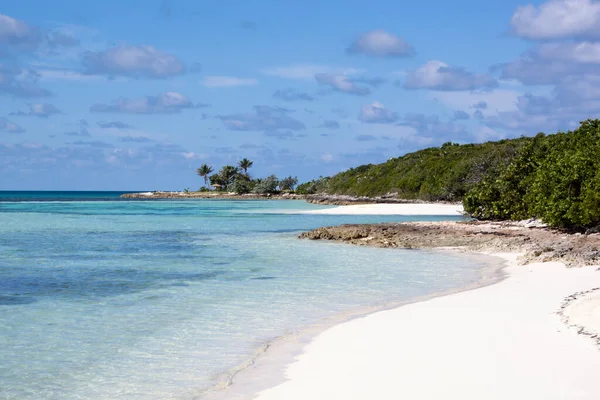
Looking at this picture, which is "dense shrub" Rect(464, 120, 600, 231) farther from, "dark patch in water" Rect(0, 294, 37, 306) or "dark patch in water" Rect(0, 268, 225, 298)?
"dark patch in water" Rect(0, 294, 37, 306)

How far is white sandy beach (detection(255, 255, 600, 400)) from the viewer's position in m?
7.33

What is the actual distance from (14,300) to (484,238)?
18.8 m

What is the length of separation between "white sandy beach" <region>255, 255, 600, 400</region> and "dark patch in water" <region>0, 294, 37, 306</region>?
296 inches

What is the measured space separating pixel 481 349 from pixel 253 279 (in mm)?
10007

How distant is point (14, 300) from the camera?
14.6 m

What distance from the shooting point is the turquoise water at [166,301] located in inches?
343

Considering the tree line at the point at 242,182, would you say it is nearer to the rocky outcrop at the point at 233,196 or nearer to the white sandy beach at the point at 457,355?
the rocky outcrop at the point at 233,196

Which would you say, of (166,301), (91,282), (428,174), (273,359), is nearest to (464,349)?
(273,359)

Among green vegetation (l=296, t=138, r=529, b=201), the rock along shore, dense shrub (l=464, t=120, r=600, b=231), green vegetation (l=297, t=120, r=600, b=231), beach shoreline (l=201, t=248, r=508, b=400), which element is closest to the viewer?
beach shoreline (l=201, t=248, r=508, b=400)

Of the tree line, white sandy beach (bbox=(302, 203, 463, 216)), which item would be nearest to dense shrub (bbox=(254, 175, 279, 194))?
the tree line

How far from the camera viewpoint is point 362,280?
17.4m

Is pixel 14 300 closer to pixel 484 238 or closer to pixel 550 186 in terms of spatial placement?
pixel 484 238

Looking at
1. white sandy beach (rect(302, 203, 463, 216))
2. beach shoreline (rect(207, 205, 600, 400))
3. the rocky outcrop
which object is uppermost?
the rocky outcrop

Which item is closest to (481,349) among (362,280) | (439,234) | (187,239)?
(362,280)
